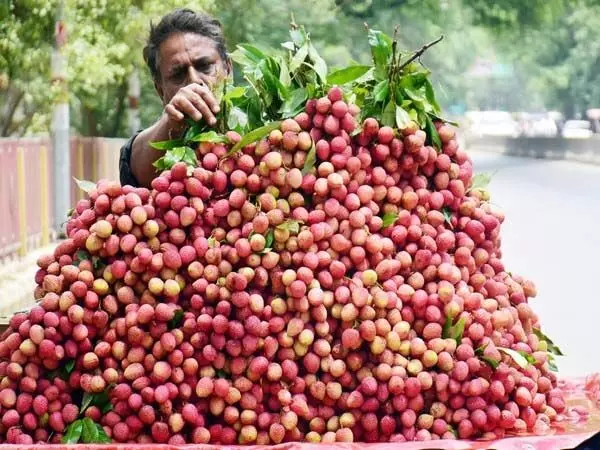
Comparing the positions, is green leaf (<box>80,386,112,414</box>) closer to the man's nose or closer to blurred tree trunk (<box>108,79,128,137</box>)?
the man's nose

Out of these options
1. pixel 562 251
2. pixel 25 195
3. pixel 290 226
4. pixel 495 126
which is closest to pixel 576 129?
pixel 495 126

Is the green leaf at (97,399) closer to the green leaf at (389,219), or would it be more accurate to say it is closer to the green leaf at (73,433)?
the green leaf at (73,433)

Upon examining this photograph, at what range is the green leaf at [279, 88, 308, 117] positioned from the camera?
289 centimetres

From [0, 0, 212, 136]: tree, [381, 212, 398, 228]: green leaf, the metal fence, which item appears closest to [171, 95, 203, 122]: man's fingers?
[381, 212, 398, 228]: green leaf

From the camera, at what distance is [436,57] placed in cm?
7369

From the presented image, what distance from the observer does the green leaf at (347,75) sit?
3027 mm

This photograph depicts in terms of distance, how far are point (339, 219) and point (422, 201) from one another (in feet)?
0.79

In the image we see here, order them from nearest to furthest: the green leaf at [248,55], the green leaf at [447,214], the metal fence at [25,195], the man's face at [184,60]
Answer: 1. the green leaf at [447,214]
2. the green leaf at [248,55]
3. the man's face at [184,60]
4. the metal fence at [25,195]

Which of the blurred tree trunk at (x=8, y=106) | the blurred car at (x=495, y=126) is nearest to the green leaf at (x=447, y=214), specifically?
the blurred tree trunk at (x=8, y=106)

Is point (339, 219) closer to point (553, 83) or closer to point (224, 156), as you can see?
point (224, 156)

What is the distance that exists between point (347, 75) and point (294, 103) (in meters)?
0.22

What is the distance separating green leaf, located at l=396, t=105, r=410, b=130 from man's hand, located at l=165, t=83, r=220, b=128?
48cm

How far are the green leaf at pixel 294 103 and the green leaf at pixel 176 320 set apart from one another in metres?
0.61

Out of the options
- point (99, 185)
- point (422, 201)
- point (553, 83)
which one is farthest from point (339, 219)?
point (553, 83)
